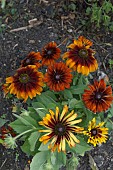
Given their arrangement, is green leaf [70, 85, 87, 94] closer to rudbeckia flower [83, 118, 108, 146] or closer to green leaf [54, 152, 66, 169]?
Answer: rudbeckia flower [83, 118, 108, 146]

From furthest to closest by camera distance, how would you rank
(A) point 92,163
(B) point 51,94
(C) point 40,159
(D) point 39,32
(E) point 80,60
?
(D) point 39,32
(A) point 92,163
(B) point 51,94
(C) point 40,159
(E) point 80,60

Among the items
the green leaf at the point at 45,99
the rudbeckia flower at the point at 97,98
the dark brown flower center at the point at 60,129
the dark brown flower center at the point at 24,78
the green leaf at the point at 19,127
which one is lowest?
the green leaf at the point at 19,127

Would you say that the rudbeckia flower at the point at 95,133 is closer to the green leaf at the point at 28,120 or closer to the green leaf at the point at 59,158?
the green leaf at the point at 59,158

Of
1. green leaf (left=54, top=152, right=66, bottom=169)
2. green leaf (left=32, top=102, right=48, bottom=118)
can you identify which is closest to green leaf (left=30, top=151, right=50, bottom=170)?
green leaf (left=54, top=152, right=66, bottom=169)

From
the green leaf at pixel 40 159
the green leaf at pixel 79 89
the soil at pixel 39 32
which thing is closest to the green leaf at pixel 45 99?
the green leaf at pixel 79 89

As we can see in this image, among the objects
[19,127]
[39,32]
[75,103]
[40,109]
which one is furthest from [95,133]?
[39,32]

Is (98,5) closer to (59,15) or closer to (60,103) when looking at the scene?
(59,15)

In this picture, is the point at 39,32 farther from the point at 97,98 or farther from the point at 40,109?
the point at 97,98
